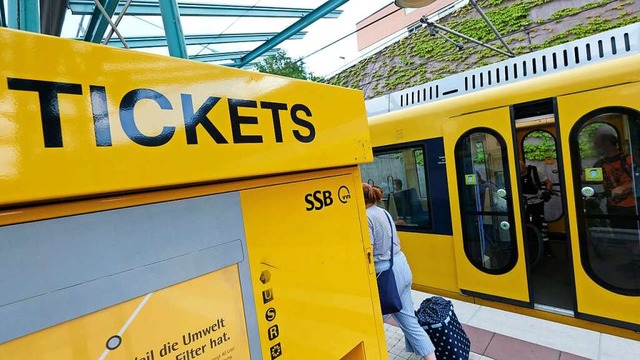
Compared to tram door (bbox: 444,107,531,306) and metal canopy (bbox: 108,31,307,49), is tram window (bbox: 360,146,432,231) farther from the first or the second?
metal canopy (bbox: 108,31,307,49)

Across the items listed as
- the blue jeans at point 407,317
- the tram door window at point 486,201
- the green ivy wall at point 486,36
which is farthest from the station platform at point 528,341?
the green ivy wall at point 486,36

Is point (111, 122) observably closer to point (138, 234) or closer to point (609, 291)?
point (138, 234)

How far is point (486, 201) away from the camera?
12.6 ft

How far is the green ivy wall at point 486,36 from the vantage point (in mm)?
9227

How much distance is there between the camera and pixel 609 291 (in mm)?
2998

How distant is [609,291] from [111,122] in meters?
3.94

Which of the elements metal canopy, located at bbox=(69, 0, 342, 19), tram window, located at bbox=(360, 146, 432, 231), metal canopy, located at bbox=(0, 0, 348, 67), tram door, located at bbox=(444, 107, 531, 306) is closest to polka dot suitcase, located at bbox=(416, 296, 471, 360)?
tram door, located at bbox=(444, 107, 531, 306)

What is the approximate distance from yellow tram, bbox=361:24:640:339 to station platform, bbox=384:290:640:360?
0.59 feet

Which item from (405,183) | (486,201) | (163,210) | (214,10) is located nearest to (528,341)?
(486,201)

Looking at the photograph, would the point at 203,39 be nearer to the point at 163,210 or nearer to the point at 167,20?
the point at 167,20

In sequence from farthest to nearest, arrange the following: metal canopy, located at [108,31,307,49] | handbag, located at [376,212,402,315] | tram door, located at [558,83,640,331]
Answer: metal canopy, located at [108,31,307,49], tram door, located at [558,83,640,331], handbag, located at [376,212,402,315]

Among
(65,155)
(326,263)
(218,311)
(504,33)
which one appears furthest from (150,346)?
(504,33)

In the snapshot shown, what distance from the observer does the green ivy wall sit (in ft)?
30.3

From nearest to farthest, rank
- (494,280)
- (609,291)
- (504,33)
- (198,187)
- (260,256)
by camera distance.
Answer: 1. (198,187)
2. (260,256)
3. (609,291)
4. (494,280)
5. (504,33)
